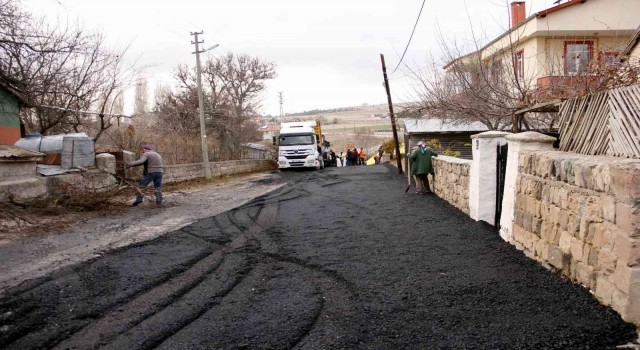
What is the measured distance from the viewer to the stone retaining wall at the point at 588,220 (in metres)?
3.72

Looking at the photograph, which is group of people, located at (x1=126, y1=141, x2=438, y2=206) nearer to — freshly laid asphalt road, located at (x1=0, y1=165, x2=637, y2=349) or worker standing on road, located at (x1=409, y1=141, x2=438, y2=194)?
worker standing on road, located at (x1=409, y1=141, x2=438, y2=194)

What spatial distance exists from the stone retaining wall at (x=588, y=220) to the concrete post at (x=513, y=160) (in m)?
0.18

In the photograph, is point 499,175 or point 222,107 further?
point 222,107

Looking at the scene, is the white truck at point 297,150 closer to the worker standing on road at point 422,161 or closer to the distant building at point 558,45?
the distant building at point 558,45

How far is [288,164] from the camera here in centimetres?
2872

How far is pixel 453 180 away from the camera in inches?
431

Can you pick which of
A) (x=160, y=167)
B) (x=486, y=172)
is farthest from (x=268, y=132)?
(x=486, y=172)

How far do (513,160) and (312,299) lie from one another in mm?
3796

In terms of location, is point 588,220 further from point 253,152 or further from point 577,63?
point 253,152

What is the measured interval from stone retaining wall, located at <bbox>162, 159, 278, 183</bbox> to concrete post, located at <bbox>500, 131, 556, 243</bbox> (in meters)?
14.0

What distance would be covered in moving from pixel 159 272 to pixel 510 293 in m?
3.98

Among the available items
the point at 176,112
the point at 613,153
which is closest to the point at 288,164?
the point at 176,112

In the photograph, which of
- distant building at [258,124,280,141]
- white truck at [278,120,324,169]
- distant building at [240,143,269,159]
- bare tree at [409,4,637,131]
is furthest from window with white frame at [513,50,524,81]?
distant building at [258,124,280,141]

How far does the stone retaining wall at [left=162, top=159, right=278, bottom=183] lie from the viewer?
739 inches
